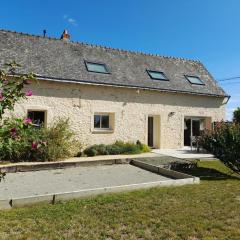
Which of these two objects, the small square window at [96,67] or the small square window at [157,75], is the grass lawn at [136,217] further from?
the small square window at [157,75]

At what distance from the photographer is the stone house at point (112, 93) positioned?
1414cm

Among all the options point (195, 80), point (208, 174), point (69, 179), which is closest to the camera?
point (69, 179)

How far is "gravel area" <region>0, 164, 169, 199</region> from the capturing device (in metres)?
7.73

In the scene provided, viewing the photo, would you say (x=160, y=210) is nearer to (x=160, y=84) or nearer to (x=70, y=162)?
(x=70, y=162)

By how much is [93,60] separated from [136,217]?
1238cm

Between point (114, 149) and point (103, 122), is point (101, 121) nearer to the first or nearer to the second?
point (103, 122)

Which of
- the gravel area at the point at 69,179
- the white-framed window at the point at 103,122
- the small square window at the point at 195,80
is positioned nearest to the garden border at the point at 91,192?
the gravel area at the point at 69,179

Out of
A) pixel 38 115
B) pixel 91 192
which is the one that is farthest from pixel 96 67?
pixel 91 192

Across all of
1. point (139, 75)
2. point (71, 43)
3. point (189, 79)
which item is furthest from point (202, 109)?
point (71, 43)

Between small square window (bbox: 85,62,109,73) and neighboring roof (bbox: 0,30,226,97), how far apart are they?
267mm

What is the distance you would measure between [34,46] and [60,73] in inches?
101

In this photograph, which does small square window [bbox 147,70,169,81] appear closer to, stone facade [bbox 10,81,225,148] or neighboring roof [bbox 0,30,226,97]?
neighboring roof [bbox 0,30,226,97]

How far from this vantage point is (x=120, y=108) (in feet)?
51.8

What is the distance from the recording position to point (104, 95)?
1535 centimetres
